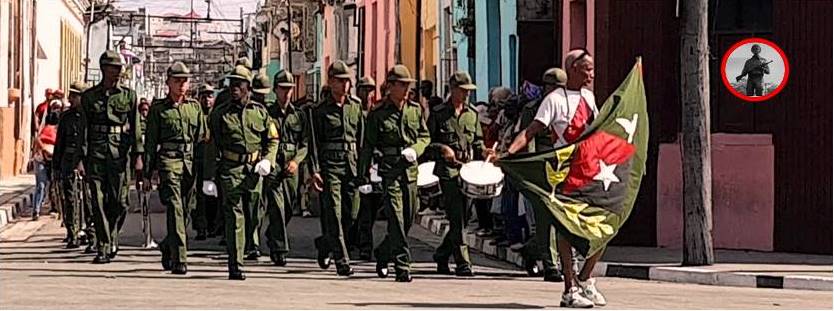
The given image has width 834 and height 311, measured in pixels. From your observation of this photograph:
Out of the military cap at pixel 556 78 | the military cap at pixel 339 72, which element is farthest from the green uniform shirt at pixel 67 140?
A: the military cap at pixel 556 78

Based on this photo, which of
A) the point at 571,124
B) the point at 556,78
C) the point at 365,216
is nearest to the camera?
the point at 571,124

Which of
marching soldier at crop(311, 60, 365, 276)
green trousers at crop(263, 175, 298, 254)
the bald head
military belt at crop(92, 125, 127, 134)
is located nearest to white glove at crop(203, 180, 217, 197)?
green trousers at crop(263, 175, 298, 254)

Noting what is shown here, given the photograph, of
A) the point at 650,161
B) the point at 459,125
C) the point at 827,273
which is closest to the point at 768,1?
the point at 650,161

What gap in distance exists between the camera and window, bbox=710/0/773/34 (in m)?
Result: 16.9

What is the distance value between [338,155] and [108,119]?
2264mm

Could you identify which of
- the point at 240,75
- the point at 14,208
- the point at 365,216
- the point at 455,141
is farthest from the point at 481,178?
the point at 14,208

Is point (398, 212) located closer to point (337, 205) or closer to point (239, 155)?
point (337, 205)

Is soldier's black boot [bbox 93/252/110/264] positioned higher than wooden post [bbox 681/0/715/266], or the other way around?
wooden post [bbox 681/0/715/266]

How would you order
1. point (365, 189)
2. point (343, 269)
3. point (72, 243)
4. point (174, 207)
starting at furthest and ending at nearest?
point (72, 243)
point (343, 269)
point (365, 189)
point (174, 207)

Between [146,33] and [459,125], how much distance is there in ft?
285

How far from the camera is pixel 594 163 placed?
1112 centimetres

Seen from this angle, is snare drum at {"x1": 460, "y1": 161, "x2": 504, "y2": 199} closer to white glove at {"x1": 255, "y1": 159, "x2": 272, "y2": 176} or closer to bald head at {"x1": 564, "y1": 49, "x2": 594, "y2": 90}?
bald head at {"x1": 564, "y1": 49, "x2": 594, "y2": 90}

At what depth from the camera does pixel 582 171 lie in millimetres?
11109

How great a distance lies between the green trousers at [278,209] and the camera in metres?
15.0
